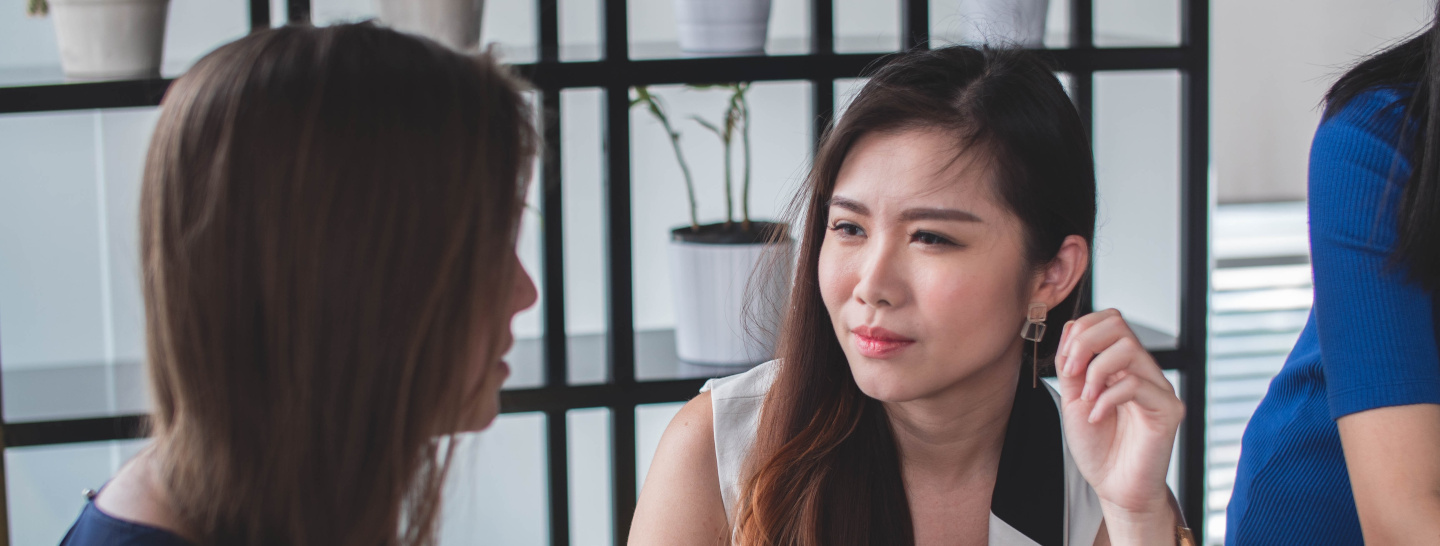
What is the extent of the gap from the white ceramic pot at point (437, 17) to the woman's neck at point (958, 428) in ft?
2.70

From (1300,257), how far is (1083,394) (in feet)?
5.65

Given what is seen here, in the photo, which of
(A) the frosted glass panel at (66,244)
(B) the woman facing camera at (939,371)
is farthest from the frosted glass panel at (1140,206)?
(A) the frosted glass panel at (66,244)

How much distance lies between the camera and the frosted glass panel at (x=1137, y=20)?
78.9 inches

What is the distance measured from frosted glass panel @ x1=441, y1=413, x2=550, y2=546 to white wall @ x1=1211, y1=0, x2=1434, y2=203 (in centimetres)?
167

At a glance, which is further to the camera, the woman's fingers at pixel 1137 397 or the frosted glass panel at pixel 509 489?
the frosted glass panel at pixel 509 489

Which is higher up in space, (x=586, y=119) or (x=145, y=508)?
(x=586, y=119)

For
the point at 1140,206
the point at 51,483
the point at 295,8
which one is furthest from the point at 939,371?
the point at 51,483

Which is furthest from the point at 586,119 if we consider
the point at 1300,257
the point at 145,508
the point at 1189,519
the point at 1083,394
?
the point at 1300,257

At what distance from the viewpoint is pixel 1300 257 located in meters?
2.64

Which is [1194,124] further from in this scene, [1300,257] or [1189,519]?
[1300,257]

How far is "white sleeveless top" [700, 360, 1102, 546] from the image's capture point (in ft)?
4.36

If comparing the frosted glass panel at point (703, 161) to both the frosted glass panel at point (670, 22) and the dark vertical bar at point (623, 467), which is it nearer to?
the frosted glass panel at point (670, 22)

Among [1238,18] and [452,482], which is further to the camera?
[1238,18]

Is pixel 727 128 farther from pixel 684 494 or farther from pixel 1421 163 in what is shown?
pixel 1421 163
